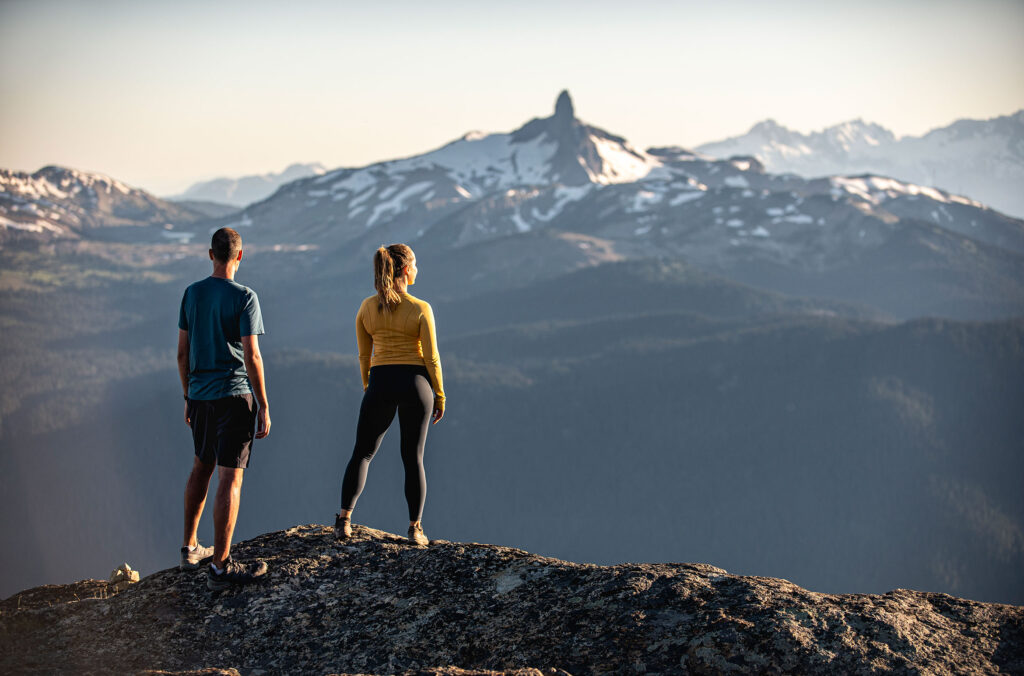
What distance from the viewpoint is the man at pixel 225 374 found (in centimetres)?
1132

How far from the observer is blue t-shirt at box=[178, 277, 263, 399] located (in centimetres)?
1135

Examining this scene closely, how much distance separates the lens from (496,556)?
11.6m

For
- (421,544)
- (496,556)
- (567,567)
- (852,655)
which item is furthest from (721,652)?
(421,544)

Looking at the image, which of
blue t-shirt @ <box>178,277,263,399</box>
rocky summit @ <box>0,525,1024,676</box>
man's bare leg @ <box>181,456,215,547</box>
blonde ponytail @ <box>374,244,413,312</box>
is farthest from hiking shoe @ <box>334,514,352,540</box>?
blonde ponytail @ <box>374,244,413,312</box>

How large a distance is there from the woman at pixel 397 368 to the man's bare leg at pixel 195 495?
180 centimetres

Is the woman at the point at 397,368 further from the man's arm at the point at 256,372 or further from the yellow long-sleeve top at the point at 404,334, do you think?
the man's arm at the point at 256,372

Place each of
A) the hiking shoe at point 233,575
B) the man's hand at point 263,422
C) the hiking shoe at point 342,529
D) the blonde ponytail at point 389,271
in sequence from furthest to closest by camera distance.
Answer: the hiking shoe at point 342,529 < the blonde ponytail at point 389,271 < the man's hand at point 263,422 < the hiking shoe at point 233,575

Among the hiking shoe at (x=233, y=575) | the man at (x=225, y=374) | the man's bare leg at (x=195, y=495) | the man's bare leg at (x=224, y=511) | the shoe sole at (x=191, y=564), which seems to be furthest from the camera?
the man's bare leg at (x=195, y=495)

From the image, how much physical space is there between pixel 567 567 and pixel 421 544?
2253mm

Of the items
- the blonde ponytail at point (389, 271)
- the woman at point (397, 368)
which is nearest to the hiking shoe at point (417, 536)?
the woman at point (397, 368)

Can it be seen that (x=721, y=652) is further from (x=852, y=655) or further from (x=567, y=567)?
(x=567, y=567)

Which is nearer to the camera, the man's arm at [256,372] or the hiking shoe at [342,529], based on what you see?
the man's arm at [256,372]

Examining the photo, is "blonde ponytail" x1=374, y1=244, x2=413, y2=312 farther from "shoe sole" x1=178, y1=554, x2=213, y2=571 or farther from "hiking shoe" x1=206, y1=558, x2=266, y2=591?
"shoe sole" x1=178, y1=554, x2=213, y2=571

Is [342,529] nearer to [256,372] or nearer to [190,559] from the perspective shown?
[190,559]
